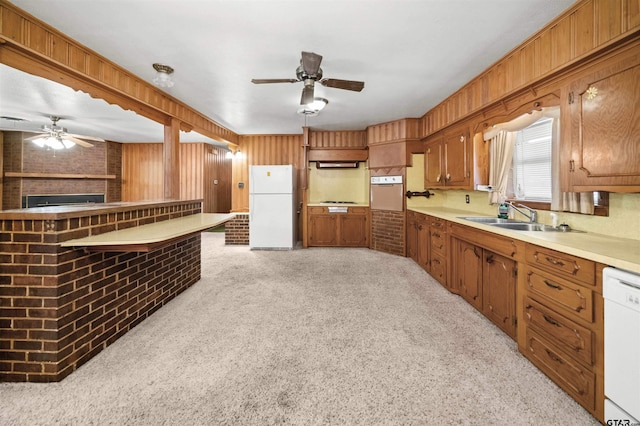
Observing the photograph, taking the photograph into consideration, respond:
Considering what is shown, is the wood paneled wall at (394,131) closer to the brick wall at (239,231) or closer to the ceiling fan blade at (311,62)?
the ceiling fan blade at (311,62)

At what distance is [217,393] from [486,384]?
163 centimetres

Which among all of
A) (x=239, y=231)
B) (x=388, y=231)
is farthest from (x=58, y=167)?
(x=388, y=231)

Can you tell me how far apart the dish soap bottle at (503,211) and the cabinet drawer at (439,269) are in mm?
821

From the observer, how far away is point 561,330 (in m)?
1.59

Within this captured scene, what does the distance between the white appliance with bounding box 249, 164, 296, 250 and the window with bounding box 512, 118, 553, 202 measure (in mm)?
3633

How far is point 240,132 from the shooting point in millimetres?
5973

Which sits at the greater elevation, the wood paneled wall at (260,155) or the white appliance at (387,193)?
the wood paneled wall at (260,155)

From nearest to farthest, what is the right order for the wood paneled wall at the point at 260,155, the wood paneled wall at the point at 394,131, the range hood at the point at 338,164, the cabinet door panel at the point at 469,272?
the cabinet door panel at the point at 469,272 → the wood paneled wall at the point at 394,131 → the range hood at the point at 338,164 → the wood paneled wall at the point at 260,155

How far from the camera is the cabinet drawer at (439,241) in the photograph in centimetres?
333

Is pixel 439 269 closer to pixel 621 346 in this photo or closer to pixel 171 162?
pixel 621 346

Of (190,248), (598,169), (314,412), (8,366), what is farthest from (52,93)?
(598,169)

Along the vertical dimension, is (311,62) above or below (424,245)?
above

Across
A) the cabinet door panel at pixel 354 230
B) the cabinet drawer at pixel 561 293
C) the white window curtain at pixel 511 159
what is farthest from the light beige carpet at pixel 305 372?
the cabinet door panel at pixel 354 230

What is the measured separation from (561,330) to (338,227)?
14.0 feet
